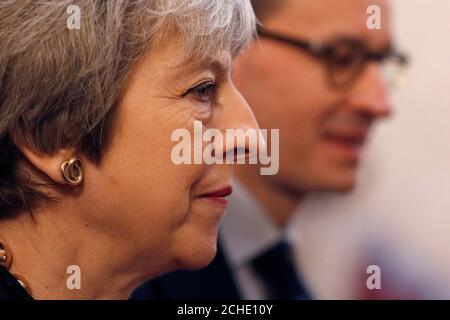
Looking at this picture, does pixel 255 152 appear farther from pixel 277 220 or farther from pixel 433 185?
pixel 433 185

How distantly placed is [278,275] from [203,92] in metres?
0.78

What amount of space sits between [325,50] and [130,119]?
3.04 ft

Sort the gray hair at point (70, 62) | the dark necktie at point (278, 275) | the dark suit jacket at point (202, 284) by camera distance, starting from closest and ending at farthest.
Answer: the gray hair at point (70, 62) → the dark suit jacket at point (202, 284) → the dark necktie at point (278, 275)

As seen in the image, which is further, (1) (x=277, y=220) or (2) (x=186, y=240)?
(1) (x=277, y=220)

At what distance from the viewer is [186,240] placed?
1.16 meters

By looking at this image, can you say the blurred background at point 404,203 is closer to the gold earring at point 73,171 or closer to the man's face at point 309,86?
the man's face at point 309,86

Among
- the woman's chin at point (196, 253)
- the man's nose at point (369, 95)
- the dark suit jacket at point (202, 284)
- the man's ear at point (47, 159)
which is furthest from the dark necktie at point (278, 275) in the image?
the man's ear at point (47, 159)

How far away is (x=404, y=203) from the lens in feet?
7.58

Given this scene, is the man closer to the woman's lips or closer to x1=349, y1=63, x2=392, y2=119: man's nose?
x1=349, y1=63, x2=392, y2=119: man's nose

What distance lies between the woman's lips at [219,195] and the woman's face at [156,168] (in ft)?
0.03

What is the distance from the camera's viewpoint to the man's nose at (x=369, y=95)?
190 cm

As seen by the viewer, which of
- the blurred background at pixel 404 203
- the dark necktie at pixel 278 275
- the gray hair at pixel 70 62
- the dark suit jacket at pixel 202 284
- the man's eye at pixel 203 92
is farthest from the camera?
the blurred background at pixel 404 203

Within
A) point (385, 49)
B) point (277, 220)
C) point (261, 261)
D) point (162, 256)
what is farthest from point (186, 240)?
point (385, 49)

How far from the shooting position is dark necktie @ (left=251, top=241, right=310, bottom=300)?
5.92 ft
